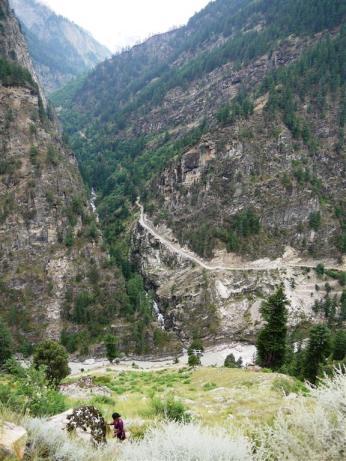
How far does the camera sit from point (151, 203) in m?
154

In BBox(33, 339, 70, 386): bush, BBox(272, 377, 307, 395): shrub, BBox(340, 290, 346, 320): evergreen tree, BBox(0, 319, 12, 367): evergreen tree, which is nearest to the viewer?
BBox(272, 377, 307, 395): shrub

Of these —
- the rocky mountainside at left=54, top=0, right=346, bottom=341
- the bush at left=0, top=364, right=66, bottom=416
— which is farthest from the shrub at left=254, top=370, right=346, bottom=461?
the rocky mountainside at left=54, top=0, right=346, bottom=341

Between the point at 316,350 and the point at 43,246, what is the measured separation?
289ft

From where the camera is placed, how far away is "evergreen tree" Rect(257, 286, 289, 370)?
180 feet

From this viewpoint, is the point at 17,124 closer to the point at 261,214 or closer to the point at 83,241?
the point at 83,241

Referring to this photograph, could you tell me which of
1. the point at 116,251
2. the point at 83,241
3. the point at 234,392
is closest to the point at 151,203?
the point at 116,251

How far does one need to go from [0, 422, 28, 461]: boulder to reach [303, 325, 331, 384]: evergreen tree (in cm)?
4943

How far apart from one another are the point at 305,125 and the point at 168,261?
72.7 metres

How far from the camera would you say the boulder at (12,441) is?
24.6 ft

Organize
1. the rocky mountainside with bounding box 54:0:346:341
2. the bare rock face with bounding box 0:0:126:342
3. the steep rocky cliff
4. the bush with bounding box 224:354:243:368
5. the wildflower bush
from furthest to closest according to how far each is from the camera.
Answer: the rocky mountainside with bounding box 54:0:346:341 → the bare rock face with bounding box 0:0:126:342 → the steep rocky cliff → the bush with bounding box 224:354:243:368 → the wildflower bush

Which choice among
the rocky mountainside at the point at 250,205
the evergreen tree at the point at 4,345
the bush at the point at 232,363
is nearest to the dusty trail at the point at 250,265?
the rocky mountainside at the point at 250,205

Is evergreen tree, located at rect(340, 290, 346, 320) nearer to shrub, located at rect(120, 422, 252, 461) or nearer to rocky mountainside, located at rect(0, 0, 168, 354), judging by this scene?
rocky mountainside, located at rect(0, 0, 168, 354)

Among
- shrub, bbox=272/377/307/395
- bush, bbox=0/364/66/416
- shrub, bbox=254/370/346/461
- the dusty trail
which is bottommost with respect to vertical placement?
the dusty trail

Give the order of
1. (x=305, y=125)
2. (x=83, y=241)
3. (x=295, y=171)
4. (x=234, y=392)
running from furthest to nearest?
(x=305, y=125) → (x=295, y=171) → (x=83, y=241) → (x=234, y=392)
